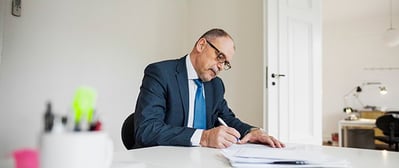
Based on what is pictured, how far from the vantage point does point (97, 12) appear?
8.36ft

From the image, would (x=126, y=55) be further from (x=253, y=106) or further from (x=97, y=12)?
(x=253, y=106)

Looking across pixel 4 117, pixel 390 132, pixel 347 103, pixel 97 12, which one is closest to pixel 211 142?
pixel 4 117

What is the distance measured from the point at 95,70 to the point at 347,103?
5.46 meters

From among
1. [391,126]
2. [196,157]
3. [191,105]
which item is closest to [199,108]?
[191,105]

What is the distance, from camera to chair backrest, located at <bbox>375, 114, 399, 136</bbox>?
4.50 meters

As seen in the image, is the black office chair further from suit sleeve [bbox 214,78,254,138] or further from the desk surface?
the desk surface

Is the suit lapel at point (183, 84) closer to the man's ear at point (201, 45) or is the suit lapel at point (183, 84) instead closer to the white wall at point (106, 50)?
the man's ear at point (201, 45)

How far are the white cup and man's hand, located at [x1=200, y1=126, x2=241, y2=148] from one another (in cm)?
70

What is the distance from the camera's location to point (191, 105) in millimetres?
1480

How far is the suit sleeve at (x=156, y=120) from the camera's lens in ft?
4.00

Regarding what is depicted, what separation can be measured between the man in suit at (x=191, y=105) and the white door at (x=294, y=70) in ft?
4.19

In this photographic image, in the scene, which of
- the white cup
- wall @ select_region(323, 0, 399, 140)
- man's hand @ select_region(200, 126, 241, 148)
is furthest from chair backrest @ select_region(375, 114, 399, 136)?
the white cup

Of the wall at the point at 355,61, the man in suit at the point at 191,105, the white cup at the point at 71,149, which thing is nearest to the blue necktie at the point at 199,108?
the man in suit at the point at 191,105

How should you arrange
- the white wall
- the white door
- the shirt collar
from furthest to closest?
the white door
the white wall
the shirt collar
